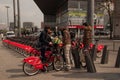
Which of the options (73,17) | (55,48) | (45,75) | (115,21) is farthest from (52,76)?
(73,17)

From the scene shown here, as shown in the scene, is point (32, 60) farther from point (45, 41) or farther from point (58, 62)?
point (58, 62)

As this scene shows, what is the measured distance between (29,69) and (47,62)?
0.82 m

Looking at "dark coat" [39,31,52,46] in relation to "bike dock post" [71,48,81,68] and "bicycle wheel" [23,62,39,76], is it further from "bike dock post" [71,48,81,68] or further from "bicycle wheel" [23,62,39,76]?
"bike dock post" [71,48,81,68]

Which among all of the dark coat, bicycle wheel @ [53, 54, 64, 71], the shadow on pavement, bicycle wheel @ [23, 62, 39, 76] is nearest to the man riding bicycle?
the dark coat

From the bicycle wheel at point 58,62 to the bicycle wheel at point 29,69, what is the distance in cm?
91

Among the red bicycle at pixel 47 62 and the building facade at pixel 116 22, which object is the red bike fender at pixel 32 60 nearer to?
the red bicycle at pixel 47 62

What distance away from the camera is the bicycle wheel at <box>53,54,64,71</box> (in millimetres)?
12195

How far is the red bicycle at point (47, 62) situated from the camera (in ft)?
37.3

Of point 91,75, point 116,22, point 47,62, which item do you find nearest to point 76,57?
point 47,62

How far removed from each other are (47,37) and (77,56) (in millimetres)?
1822

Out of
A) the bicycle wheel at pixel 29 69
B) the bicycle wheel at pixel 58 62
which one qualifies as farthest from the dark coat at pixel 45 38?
the bicycle wheel at pixel 29 69

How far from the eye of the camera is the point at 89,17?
59.9 feet

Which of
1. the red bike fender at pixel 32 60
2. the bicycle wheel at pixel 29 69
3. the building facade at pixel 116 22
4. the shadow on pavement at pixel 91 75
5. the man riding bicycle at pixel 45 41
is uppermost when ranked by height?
the building facade at pixel 116 22

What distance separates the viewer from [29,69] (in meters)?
11.5
